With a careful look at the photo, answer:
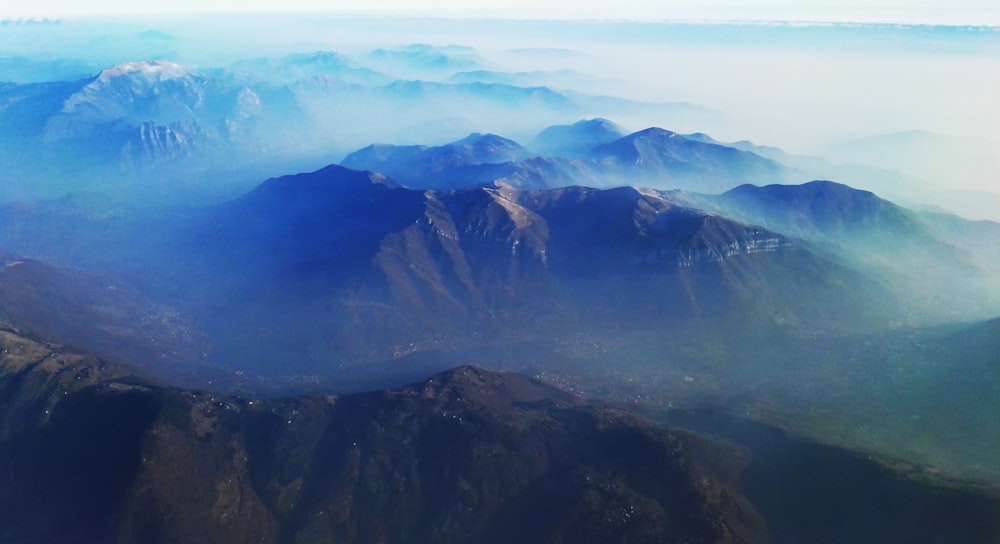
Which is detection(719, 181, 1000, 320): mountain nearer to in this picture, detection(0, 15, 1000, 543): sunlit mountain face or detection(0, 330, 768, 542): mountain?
detection(0, 15, 1000, 543): sunlit mountain face

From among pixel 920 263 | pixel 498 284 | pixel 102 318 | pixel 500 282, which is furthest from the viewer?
pixel 920 263

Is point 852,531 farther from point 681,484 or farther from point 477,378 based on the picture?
point 477,378

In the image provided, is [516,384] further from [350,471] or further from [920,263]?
[920,263]

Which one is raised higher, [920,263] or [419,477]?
[419,477]

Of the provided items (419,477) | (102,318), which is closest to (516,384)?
(419,477)

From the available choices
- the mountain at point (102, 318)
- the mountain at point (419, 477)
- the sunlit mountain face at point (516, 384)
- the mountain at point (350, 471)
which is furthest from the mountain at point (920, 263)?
the mountain at point (102, 318)

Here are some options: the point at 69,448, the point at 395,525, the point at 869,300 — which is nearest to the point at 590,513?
the point at 395,525

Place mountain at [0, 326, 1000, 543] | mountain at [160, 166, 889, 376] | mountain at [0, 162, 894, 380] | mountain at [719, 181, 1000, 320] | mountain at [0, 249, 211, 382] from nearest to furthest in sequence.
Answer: mountain at [0, 326, 1000, 543] → mountain at [0, 249, 211, 382] → mountain at [0, 162, 894, 380] → mountain at [160, 166, 889, 376] → mountain at [719, 181, 1000, 320]

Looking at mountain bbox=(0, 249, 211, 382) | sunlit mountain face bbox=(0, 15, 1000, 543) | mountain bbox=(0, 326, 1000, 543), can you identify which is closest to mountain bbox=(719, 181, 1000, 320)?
sunlit mountain face bbox=(0, 15, 1000, 543)

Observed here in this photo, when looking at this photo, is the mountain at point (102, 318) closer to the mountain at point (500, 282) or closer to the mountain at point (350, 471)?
the mountain at point (500, 282)
